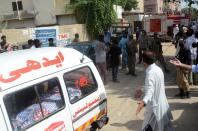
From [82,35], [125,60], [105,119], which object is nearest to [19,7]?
[82,35]

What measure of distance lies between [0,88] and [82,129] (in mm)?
1847

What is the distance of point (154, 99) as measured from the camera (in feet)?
20.0

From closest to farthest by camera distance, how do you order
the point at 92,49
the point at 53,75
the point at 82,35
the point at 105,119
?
1. the point at 53,75
2. the point at 105,119
3. the point at 92,49
4. the point at 82,35

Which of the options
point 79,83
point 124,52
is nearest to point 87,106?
point 79,83

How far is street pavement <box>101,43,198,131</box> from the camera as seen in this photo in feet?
28.0

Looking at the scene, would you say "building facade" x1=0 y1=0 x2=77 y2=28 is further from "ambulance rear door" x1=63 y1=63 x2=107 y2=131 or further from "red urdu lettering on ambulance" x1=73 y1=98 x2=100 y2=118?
"red urdu lettering on ambulance" x1=73 y1=98 x2=100 y2=118

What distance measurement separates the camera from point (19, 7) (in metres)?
42.1

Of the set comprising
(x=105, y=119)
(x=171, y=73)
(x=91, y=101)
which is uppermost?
(x=91, y=101)

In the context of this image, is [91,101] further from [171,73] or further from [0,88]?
[171,73]

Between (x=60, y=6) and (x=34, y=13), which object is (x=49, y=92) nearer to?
(x=60, y=6)

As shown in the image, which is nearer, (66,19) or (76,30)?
(76,30)

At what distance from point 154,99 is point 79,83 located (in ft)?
4.01

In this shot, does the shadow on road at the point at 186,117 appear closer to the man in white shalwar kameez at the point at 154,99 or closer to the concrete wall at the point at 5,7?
the man in white shalwar kameez at the point at 154,99

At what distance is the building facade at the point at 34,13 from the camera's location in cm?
3884
